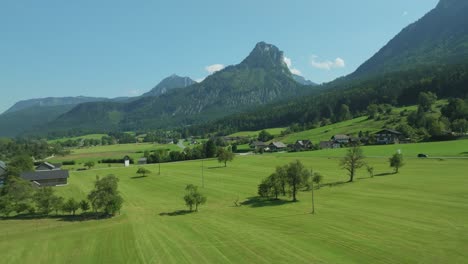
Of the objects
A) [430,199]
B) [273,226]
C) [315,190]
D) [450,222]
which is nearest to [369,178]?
[315,190]

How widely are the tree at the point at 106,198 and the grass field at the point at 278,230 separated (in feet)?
6.94

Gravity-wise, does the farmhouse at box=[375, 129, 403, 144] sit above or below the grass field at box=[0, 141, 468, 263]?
above

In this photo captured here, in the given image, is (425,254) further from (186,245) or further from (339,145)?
(339,145)

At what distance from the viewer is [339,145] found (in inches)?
5728

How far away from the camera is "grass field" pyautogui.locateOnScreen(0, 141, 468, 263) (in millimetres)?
28578

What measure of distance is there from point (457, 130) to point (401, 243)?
12301 centimetres

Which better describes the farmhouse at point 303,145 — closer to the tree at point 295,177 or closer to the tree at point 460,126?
the tree at point 460,126

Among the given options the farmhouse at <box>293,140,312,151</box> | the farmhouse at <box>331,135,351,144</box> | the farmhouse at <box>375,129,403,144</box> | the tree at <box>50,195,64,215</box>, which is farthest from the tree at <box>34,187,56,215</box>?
the farmhouse at <box>331,135,351,144</box>

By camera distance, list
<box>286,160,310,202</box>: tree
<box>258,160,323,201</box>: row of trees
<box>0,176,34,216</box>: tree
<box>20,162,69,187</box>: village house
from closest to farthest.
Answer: <box>0,176,34,216</box>: tree → <box>286,160,310,202</box>: tree → <box>258,160,323,201</box>: row of trees → <box>20,162,69,187</box>: village house

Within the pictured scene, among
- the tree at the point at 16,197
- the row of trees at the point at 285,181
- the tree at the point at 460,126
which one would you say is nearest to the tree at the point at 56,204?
the tree at the point at 16,197

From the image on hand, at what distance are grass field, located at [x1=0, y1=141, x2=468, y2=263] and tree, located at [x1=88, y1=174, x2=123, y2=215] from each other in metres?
2.11

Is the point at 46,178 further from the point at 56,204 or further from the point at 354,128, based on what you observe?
the point at 354,128

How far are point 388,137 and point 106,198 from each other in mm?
123945

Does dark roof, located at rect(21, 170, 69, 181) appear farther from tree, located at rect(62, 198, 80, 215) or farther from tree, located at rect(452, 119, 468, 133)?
tree, located at rect(452, 119, 468, 133)
